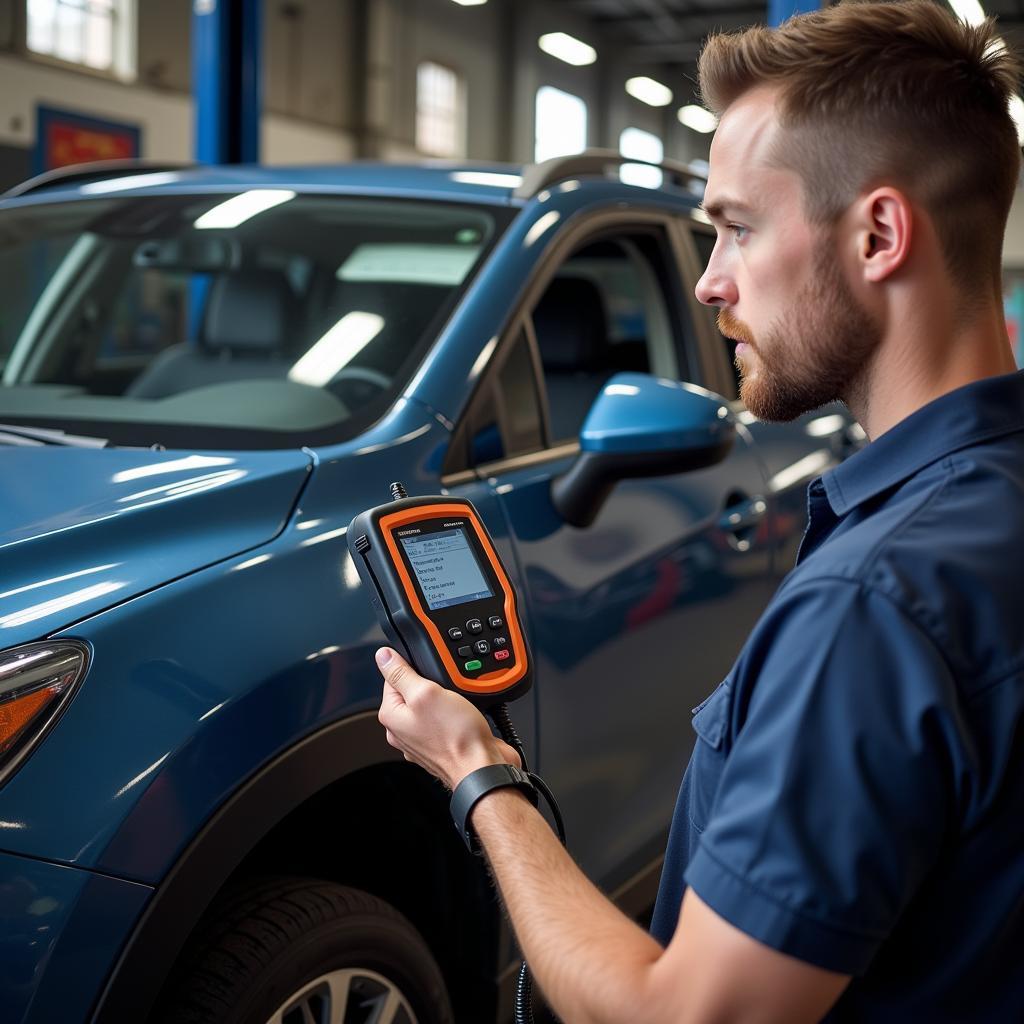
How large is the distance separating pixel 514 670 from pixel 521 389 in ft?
3.06

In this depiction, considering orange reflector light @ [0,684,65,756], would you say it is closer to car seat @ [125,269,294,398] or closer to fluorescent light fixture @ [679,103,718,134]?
car seat @ [125,269,294,398]

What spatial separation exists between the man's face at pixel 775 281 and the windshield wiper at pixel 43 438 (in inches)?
42.2

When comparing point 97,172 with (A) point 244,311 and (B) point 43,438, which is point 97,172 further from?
(B) point 43,438

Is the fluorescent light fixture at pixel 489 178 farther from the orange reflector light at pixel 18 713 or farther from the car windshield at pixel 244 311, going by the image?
the orange reflector light at pixel 18 713

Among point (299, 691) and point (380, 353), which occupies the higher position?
point (380, 353)

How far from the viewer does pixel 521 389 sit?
214 cm

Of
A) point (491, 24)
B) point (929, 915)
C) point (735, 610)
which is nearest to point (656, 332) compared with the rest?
point (735, 610)

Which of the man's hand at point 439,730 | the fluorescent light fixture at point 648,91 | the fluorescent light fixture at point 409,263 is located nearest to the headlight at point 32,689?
the man's hand at point 439,730

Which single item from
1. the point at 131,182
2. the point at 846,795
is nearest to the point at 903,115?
the point at 846,795

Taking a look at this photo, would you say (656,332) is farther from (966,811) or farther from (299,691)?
(966,811)

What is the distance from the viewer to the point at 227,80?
4.86 metres

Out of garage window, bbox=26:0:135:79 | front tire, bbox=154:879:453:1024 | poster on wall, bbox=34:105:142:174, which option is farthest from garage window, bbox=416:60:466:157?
front tire, bbox=154:879:453:1024

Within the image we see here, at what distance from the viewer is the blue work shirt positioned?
2.63ft

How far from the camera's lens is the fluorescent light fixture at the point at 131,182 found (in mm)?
2687
